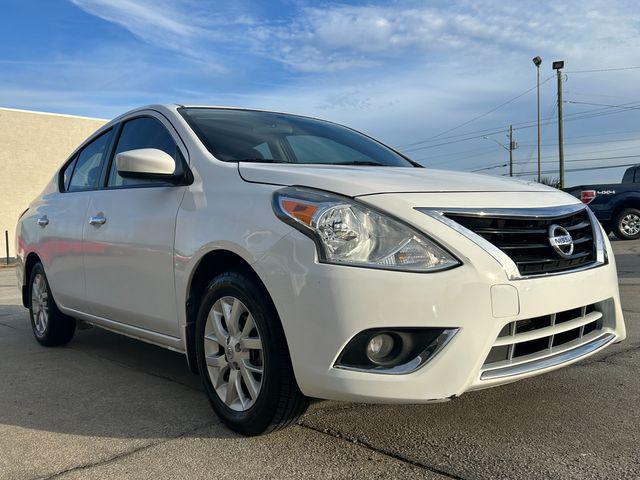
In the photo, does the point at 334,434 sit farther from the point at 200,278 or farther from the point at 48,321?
the point at 48,321

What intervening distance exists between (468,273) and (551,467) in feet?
2.79

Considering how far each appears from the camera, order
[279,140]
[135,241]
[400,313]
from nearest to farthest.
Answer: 1. [400,313]
2. [135,241]
3. [279,140]

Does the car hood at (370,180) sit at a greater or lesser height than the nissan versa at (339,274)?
greater

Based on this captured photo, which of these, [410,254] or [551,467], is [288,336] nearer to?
[410,254]

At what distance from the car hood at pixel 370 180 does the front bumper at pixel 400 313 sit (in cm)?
27

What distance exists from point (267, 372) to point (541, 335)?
3.90 ft

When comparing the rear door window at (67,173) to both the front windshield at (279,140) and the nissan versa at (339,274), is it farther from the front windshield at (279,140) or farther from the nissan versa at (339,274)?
the front windshield at (279,140)

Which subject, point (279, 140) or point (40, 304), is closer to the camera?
point (279, 140)

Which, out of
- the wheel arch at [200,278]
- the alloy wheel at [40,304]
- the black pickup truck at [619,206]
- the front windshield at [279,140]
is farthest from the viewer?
the black pickup truck at [619,206]

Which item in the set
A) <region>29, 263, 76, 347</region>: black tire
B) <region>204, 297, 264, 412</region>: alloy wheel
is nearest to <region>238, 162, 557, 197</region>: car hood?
<region>204, 297, 264, 412</region>: alloy wheel

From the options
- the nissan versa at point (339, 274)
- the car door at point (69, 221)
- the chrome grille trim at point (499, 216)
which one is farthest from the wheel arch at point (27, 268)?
the chrome grille trim at point (499, 216)

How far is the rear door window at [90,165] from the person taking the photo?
14.5 ft

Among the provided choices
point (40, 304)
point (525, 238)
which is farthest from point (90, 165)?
point (525, 238)

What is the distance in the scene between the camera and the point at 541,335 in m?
2.59
